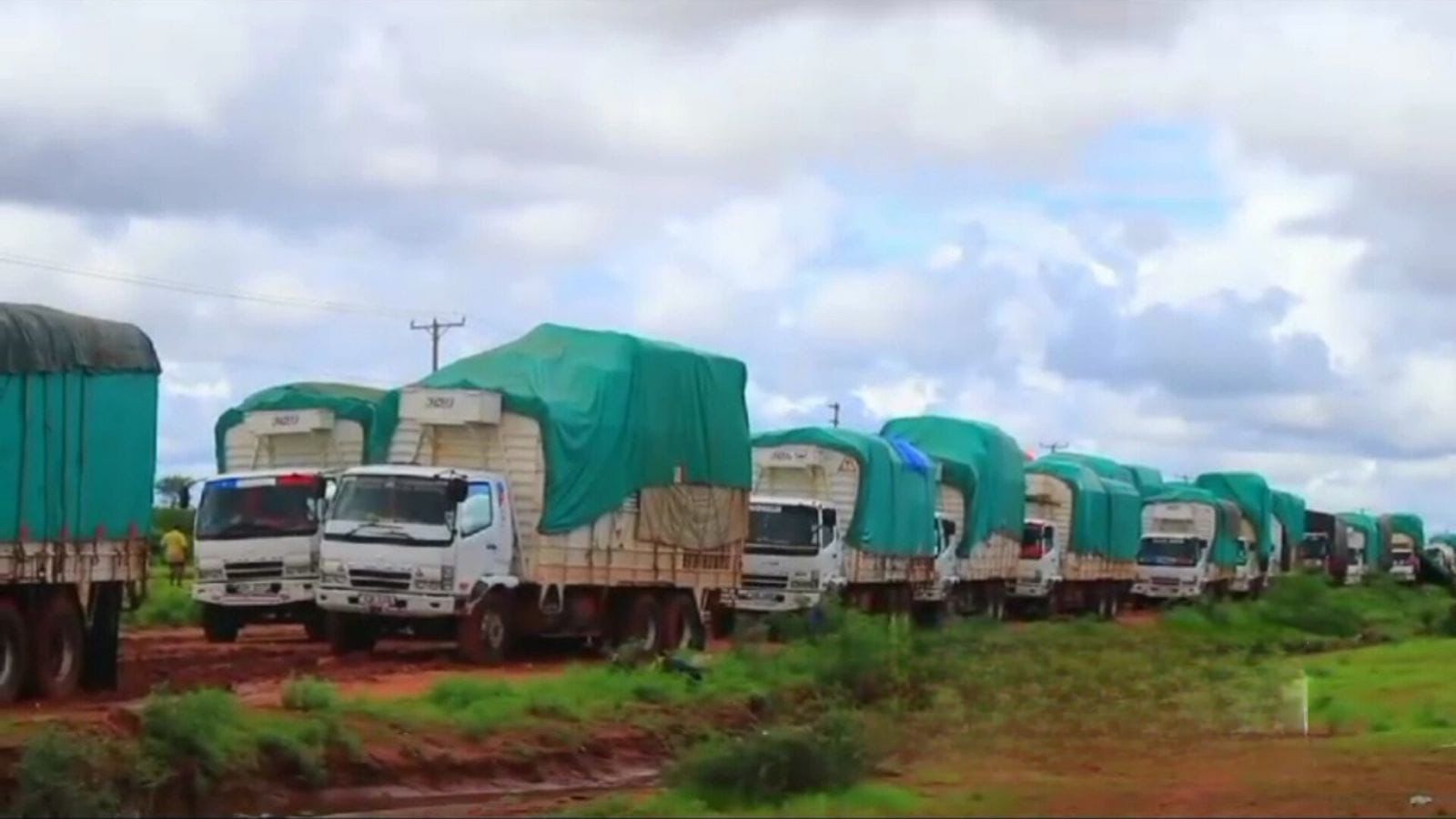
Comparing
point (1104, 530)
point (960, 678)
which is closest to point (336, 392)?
point (960, 678)

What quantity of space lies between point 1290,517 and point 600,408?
5393cm

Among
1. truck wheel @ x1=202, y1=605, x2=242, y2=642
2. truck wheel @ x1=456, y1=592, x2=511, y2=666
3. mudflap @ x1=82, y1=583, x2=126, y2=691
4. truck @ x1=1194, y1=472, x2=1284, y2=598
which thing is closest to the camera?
mudflap @ x1=82, y1=583, x2=126, y2=691

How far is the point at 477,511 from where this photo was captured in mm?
28500

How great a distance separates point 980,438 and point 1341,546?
41765 mm

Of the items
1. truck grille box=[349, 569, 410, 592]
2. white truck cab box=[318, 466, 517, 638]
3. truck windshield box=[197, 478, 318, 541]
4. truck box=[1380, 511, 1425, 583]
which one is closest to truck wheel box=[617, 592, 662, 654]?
white truck cab box=[318, 466, 517, 638]

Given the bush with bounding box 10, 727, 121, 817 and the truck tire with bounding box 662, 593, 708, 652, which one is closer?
the bush with bounding box 10, 727, 121, 817

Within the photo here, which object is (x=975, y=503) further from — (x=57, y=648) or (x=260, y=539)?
(x=57, y=648)

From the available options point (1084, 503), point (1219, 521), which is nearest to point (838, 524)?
point (1084, 503)

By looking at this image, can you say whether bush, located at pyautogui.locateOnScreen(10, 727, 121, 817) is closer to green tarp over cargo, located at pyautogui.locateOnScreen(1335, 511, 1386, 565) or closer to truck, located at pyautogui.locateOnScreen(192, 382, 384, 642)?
truck, located at pyautogui.locateOnScreen(192, 382, 384, 642)

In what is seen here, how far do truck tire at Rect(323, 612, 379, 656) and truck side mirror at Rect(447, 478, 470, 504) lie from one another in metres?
2.31

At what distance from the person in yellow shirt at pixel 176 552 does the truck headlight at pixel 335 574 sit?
20074 millimetres

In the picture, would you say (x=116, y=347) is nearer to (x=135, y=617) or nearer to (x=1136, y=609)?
(x=135, y=617)

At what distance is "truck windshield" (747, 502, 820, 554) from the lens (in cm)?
3797

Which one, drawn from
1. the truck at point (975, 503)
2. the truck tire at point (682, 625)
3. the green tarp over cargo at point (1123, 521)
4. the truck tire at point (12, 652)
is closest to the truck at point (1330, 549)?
the green tarp over cargo at point (1123, 521)
